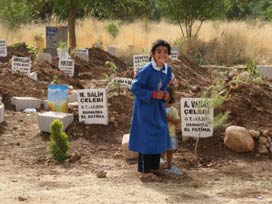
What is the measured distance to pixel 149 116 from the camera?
6859 mm

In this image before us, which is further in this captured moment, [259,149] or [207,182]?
[259,149]

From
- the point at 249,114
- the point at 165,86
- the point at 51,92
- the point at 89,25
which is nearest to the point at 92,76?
the point at 51,92

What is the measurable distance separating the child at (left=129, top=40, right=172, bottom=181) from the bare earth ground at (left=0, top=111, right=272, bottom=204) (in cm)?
33

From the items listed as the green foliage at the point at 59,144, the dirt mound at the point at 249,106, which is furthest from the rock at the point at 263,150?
the green foliage at the point at 59,144

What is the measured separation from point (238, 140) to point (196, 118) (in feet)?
1.82

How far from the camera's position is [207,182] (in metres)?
6.82

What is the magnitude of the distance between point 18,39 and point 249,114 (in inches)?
835

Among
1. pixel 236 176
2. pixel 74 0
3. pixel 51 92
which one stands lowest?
pixel 236 176

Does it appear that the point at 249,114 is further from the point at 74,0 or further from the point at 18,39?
the point at 18,39

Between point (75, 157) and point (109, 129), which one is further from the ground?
point (109, 129)

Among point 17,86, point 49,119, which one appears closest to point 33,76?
point 17,86

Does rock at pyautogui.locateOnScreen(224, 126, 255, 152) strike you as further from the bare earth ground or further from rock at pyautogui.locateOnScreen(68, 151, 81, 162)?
rock at pyautogui.locateOnScreen(68, 151, 81, 162)

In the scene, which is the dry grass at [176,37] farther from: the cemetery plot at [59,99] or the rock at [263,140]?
the rock at [263,140]

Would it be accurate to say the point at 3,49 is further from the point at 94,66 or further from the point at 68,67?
the point at 68,67
